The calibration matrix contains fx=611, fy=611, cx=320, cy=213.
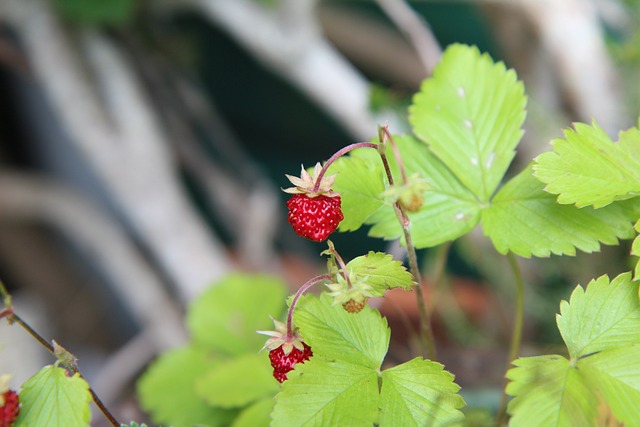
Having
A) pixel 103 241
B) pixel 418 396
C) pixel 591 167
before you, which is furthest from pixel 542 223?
pixel 103 241

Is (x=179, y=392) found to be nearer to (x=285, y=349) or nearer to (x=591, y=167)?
(x=285, y=349)

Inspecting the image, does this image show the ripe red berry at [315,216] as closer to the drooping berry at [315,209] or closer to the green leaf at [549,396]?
the drooping berry at [315,209]

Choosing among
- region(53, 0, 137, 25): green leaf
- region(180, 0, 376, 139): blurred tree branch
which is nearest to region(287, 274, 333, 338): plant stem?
region(180, 0, 376, 139): blurred tree branch

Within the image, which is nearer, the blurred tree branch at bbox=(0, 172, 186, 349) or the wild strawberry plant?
the wild strawberry plant

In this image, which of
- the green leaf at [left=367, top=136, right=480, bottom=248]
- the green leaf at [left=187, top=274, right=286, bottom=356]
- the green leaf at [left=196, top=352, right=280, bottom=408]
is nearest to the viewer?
the green leaf at [left=367, top=136, right=480, bottom=248]

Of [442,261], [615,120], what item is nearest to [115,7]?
[442,261]

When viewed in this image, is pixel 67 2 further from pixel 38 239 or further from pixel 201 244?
pixel 38 239

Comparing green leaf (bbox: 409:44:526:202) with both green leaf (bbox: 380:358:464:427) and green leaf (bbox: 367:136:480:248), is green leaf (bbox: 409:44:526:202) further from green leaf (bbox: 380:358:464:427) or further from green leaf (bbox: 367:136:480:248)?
green leaf (bbox: 380:358:464:427)
